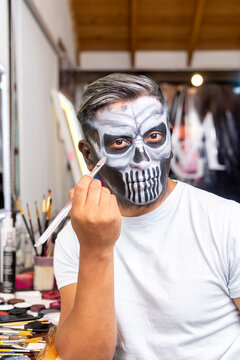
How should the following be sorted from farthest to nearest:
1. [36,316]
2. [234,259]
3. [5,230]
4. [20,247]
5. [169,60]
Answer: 1. [169,60]
2. [20,247]
3. [5,230]
4. [36,316]
5. [234,259]

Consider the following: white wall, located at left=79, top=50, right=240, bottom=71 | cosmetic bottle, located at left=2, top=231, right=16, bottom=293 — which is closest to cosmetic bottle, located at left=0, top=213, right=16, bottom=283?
cosmetic bottle, located at left=2, top=231, right=16, bottom=293

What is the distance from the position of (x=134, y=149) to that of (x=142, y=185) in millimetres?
88

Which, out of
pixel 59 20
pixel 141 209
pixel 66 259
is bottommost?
pixel 66 259

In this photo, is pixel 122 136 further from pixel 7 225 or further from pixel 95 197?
pixel 7 225

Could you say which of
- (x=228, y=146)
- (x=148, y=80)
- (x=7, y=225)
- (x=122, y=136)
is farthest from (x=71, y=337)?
(x=228, y=146)

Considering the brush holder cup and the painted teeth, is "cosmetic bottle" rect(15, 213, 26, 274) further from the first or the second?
the painted teeth

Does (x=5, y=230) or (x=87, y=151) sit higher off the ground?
(x=87, y=151)

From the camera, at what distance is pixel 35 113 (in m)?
3.56

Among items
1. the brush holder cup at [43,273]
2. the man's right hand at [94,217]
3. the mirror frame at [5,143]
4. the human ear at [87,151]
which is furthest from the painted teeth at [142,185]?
the mirror frame at [5,143]

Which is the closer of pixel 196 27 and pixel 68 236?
pixel 68 236

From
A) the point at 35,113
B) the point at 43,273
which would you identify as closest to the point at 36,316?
the point at 43,273

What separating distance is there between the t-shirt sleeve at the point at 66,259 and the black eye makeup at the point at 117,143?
0.71 feet

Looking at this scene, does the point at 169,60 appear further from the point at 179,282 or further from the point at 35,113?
the point at 179,282

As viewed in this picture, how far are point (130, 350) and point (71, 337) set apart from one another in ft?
0.49
